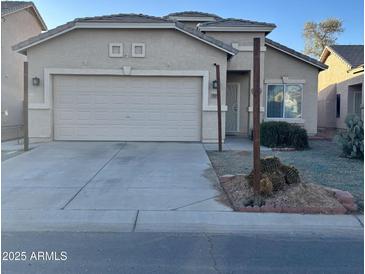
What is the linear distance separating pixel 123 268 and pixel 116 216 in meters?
1.82

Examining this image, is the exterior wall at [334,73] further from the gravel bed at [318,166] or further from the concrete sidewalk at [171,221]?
the concrete sidewalk at [171,221]

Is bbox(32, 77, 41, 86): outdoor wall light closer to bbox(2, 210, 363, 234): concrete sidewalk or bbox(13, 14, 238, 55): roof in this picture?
bbox(13, 14, 238, 55): roof

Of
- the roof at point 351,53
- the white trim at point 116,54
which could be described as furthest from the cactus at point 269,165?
the roof at point 351,53

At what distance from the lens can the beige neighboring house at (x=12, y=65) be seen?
16.0m

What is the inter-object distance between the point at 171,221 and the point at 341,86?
67.3 feet

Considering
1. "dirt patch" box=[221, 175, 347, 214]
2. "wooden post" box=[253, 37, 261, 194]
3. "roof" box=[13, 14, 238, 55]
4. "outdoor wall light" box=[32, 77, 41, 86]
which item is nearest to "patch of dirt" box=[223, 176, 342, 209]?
"dirt patch" box=[221, 175, 347, 214]

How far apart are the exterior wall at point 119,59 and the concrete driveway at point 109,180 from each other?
260 centimetres

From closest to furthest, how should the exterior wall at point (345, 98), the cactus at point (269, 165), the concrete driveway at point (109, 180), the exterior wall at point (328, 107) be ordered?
the concrete driveway at point (109, 180)
the cactus at point (269, 165)
the exterior wall at point (345, 98)
the exterior wall at point (328, 107)

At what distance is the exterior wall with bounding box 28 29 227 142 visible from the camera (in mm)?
13734

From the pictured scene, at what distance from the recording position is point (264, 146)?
44.3 feet

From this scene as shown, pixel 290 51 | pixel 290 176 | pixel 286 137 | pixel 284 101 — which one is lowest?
pixel 290 176

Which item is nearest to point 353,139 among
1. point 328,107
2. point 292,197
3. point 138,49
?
point 292,197

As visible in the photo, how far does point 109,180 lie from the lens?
7977mm

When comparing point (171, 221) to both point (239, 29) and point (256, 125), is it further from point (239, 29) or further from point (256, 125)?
point (239, 29)
